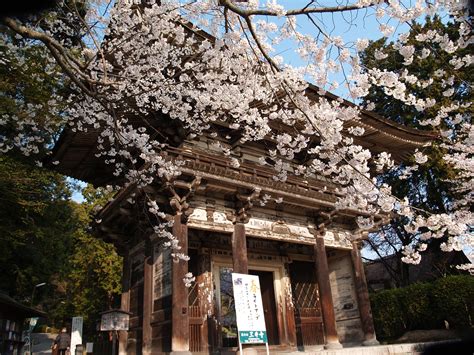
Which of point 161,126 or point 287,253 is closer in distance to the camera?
point 161,126

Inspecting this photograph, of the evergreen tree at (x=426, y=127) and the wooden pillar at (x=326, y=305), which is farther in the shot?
the evergreen tree at (x=426, y=127)

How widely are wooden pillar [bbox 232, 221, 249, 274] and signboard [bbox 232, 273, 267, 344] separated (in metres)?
1.61

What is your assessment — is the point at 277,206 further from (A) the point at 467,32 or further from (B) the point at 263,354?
(A) the point at 467,32

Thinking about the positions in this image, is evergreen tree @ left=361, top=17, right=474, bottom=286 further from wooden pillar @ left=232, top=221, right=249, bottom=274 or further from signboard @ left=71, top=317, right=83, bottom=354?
signboard @ left=71, top=317, right=83, bottom=354

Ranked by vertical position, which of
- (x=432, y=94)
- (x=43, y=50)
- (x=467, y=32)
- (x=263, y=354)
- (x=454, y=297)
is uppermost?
(x=432, y=94)

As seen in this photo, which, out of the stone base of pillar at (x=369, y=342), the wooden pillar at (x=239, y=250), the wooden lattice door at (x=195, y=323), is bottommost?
the stone base of pillar at (x=369, y=342)

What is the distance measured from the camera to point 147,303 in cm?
982

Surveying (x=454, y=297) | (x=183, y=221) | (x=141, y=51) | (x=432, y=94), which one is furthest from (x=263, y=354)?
(x=432, y=94)

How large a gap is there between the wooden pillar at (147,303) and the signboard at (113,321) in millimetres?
921

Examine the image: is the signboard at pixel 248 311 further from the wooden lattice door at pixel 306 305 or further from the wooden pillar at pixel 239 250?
the wooden lattice door at pixel 306 305

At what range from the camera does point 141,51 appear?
330 inches

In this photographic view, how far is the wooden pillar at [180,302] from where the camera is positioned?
8.20 meters

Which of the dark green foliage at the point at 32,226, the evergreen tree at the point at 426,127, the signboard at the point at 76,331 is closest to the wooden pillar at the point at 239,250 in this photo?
the dark green foliage at the point at 32,226

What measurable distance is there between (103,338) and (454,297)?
43.7 feet
